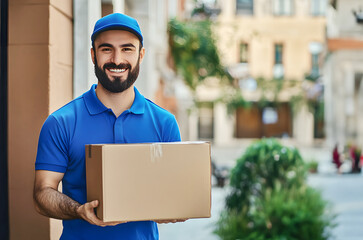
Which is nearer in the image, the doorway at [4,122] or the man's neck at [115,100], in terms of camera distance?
the man's neck at [115,100]

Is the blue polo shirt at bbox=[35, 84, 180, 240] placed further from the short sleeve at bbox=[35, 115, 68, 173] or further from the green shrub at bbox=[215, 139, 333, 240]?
the green shrub at bbox=[215, 139, 333, 240]

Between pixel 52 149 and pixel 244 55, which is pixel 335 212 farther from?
pixel 244 55

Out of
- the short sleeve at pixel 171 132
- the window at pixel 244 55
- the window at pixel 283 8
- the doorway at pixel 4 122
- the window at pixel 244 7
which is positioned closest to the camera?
the short sleeve at pixel 171 132

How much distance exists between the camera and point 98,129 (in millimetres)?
2441

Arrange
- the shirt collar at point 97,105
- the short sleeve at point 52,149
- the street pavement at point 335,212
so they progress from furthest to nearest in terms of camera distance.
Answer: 1. the street pavement at point 335,212
2. the shirt collar at point 97,105
3. the short sleeve at point 52,149

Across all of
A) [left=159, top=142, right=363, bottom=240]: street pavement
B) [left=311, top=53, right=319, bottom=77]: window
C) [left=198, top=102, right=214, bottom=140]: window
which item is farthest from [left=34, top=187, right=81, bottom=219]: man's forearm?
[left=198, top=102, right=214, bottom=140]: window

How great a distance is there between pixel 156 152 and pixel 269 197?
404 cm

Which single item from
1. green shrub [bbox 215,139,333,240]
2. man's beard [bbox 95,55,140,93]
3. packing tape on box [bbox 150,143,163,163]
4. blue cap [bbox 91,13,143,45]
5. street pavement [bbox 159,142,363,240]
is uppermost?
blue cap [bbox 91,13,143,45]

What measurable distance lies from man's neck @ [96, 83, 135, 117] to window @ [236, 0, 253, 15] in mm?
39387

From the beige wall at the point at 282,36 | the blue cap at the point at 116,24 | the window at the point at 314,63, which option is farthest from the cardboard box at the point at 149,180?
the window at the point at 314,63

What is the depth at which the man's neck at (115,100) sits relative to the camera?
8.30 ft

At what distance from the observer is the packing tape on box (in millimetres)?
2264

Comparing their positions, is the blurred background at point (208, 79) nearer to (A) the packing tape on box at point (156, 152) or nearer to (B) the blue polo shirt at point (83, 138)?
(B) the blue polo shirt at point (83, 138)

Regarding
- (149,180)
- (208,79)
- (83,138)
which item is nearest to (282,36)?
(208,79)
